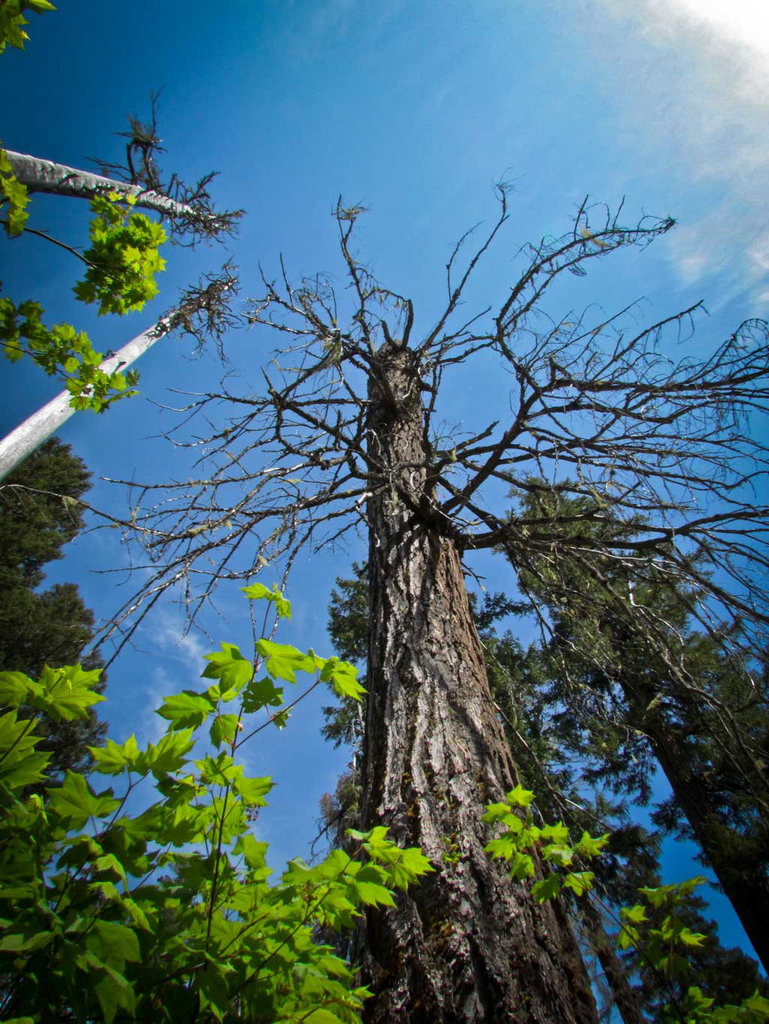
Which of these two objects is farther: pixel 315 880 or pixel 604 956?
pixel 604 956

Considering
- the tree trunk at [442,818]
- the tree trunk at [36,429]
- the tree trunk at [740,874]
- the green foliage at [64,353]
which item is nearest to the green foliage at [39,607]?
the tree trunk at [36,429]

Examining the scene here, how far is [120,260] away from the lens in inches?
81.0

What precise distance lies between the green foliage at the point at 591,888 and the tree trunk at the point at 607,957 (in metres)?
0.10

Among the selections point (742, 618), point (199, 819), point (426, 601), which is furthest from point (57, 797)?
point (742, 618)

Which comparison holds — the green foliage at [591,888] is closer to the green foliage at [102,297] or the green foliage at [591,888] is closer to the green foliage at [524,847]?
the green foliage at [524,847]

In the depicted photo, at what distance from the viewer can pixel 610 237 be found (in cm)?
263

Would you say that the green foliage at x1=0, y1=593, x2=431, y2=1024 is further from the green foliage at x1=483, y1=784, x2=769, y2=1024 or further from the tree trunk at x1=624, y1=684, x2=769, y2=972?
the tree trunk at x1=624, y1=684, x2=769, y2=972

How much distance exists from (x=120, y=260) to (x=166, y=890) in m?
2.35

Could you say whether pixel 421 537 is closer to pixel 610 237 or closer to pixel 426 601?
pixel 426 601

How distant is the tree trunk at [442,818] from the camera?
1.19 metres

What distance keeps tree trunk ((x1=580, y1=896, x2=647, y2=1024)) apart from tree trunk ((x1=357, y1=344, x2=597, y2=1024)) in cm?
63

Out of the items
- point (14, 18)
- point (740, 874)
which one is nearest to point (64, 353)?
point (14, 18)

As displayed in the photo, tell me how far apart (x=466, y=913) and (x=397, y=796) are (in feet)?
1.26

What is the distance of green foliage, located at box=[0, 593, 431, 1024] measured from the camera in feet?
2.11
